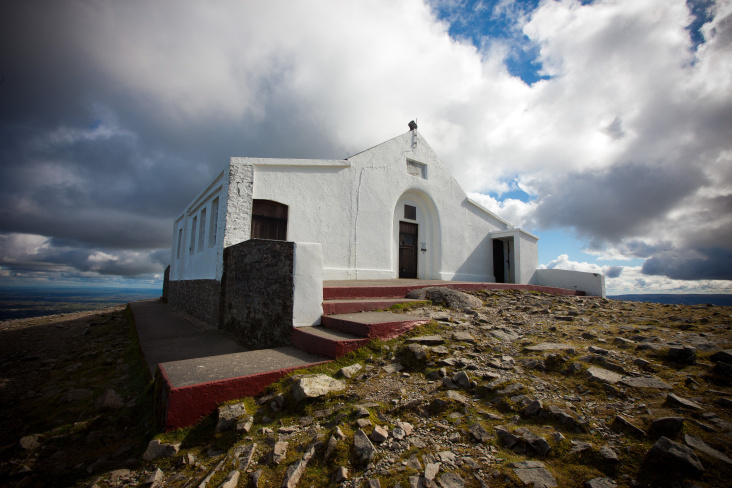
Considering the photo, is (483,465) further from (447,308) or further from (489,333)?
(447,308)

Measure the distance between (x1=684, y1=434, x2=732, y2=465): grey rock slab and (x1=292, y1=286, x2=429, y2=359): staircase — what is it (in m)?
2.92

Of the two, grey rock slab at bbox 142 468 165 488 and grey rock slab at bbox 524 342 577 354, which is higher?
grey rock slab at bbox 524 342 577 354

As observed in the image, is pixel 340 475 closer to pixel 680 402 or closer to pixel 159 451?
pixel 159 451

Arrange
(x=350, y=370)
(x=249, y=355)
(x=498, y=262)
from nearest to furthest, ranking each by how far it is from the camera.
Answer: (x=350, y=370)
(x=249, y=355)
(x=498, y=262)

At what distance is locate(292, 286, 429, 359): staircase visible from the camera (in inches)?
161

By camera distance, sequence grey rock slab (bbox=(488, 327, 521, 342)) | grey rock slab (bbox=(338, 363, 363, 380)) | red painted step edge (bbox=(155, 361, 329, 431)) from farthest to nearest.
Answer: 1. grey rock slab (bbox=(488, 327, 521, 342))
2. grey rock slab (bbox=(338, 363, 363, 380))
3. red painted step edge (bbox=(155, 361, 329, 431))

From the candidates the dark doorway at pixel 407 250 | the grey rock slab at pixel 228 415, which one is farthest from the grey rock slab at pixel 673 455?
the dark doorway at pixel 407 250

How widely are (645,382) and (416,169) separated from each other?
10.2m

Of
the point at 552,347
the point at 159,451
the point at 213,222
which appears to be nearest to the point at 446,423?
the point at 552,347

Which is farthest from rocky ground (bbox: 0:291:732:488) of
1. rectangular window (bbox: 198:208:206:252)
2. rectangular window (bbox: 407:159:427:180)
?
rectangular window (bbox: 407:159:427:180)

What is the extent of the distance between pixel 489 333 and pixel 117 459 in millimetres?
4486

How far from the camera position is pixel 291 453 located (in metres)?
2.54

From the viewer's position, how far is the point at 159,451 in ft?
9.25

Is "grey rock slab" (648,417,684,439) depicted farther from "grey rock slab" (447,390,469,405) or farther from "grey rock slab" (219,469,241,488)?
"grey rock slab" (219,469,241,488)
